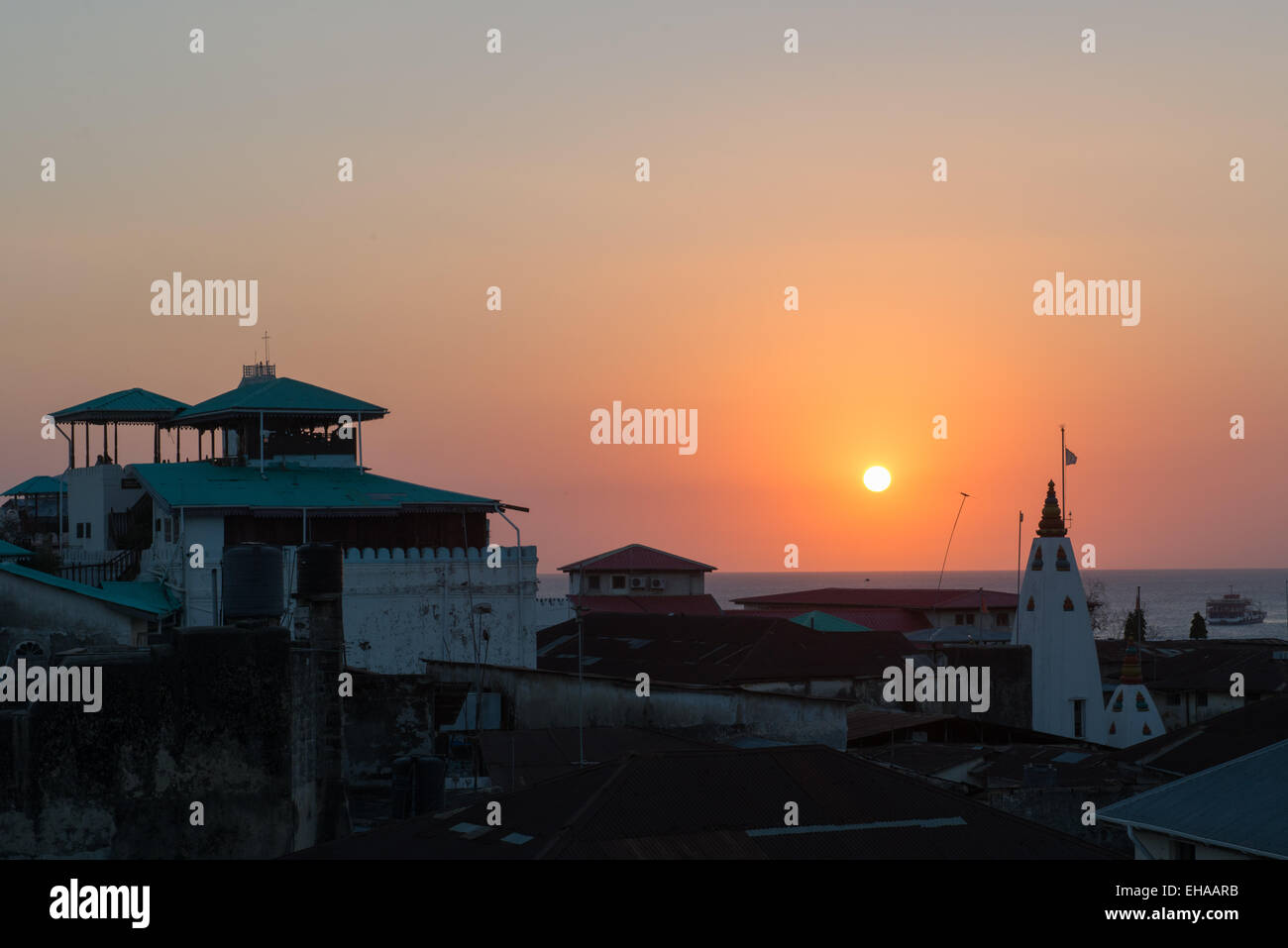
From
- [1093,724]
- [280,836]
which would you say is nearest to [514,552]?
[1093,724]

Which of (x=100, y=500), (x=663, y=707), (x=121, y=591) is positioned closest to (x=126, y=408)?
(x=100, y=500)

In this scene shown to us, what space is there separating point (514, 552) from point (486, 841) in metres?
32.8

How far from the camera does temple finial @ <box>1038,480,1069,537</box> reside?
64.3m

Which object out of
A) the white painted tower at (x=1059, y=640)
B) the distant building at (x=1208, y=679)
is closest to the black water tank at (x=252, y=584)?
the white painted tower at (x=1059, y=640)

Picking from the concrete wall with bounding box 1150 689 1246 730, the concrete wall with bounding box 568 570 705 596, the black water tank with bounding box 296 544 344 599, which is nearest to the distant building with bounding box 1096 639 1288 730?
the concrete wall with bounding box 1150 689 1246 730

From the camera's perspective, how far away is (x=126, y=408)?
62.6m

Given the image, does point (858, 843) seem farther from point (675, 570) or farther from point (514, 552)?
point (675, 570)

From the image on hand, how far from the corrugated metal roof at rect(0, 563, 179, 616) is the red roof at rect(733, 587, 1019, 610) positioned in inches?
2619

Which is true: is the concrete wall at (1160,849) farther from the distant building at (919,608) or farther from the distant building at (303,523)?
the distant building at (919,608)

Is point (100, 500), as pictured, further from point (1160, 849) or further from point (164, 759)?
point (1160, 849)

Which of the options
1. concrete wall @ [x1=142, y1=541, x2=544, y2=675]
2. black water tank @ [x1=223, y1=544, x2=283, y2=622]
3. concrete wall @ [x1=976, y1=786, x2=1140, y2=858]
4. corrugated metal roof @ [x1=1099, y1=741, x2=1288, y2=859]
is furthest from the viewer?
concrete wall @ [x1=142, y1=541, x2=544, y2=675]

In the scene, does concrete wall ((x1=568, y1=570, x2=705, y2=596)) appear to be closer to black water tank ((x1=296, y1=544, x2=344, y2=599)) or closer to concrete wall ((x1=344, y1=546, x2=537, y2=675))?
concrete wall ((x1=344, y1=546, x2=537, y2=675))

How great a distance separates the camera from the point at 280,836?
25.5 meters
